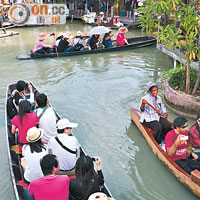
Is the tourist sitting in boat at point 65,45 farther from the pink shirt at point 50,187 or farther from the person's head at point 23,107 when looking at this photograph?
the pink shirt at point 50,187

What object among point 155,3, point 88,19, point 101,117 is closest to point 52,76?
point 101,117

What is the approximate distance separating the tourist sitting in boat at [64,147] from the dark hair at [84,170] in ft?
2.79

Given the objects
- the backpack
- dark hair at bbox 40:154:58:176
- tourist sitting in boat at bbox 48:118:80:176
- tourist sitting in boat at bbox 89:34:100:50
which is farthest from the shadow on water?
tourist sitting in boat at bbox 89:34:100:50

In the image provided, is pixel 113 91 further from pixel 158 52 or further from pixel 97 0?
pixel 97 0

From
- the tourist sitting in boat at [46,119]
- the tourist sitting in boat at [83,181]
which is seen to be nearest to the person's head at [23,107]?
the tourist sitting in boat at [46,119]

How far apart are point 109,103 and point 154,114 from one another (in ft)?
7.80

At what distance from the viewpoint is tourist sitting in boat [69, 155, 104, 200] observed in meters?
3.08

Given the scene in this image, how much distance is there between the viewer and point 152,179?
483cm

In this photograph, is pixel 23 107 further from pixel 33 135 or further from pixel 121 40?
pixel 121 40

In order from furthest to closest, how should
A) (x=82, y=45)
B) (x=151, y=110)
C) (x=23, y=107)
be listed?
(x=82, y=45), (x=151, y=110), (x=23, y=107)

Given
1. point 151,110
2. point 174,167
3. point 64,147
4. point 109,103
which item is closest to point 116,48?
point 109,103

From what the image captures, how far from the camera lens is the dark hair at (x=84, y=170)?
3066 mm

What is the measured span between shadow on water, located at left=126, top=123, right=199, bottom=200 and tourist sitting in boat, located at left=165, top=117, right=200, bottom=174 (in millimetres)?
365

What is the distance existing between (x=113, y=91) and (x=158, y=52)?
535 cm
